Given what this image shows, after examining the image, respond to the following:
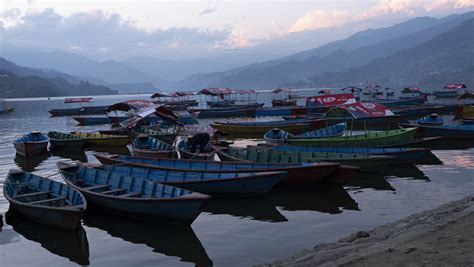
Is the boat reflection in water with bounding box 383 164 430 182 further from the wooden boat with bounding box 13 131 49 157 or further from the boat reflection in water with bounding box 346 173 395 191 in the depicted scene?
the wooden boat with bounding box 13 131 49 157

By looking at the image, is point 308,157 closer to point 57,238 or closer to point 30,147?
point 57,238

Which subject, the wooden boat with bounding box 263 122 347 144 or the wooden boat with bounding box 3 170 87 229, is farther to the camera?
the wooden boat with bounding box 263 122 347 144

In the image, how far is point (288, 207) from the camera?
1755 centimetres

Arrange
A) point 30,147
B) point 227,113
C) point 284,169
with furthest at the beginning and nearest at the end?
point 227,113
point 30,147
point 284,169

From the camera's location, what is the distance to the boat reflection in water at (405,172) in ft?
73.4

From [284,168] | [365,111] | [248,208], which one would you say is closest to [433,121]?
[365,111]

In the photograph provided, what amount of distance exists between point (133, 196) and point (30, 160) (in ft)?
63.1

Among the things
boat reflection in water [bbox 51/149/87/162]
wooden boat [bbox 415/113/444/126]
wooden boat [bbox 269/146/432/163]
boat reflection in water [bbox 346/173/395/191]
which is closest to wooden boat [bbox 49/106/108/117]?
boat reflection in water [bbox 51/149/87/162]

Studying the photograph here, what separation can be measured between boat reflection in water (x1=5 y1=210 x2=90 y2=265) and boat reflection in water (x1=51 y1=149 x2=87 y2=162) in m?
15.7

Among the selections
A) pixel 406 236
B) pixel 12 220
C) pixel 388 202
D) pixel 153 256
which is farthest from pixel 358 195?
pixel 12 220

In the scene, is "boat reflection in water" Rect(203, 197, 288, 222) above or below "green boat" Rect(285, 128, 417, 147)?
below

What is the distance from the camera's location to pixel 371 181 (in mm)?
21234

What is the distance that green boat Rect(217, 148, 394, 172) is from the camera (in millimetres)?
21344

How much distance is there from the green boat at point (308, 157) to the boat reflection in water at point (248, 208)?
12.5 ft
